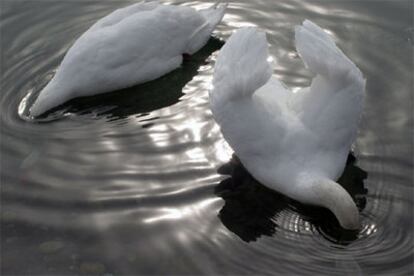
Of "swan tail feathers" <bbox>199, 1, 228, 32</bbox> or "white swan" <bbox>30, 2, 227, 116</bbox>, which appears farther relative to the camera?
"swan tail feathers" <bbox>199, 1, 228, 32</bbox>

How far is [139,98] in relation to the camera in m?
9.27

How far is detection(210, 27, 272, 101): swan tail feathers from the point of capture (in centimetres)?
717

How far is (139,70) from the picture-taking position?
30.4ft

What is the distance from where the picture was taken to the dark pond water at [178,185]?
6.77 m

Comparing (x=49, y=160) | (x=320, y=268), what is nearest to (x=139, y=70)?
(x=49, y=160)

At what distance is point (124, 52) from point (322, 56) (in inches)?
116

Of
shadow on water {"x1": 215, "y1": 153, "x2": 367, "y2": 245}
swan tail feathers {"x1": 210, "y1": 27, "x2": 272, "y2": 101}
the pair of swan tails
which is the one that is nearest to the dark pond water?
shadow on water {"x1": 215, "y1": 153, "x2": 367, "y2": 245}

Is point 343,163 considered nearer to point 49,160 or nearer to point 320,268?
point 320,268

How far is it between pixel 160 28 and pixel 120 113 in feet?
4.46

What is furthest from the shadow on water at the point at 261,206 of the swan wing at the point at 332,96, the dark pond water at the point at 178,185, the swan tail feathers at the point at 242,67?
the swan tail feathers at the point at 242,67

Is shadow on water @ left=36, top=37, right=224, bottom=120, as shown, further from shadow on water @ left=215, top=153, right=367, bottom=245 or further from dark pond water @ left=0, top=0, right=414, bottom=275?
shadow on water @ left=215, top=153, right=367, bottom=245

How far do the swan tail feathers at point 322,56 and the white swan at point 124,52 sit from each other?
251 cm

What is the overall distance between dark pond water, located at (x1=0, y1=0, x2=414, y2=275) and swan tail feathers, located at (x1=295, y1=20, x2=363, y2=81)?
3.77ft

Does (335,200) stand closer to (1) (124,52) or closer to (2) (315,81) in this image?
(2) (315,81)
